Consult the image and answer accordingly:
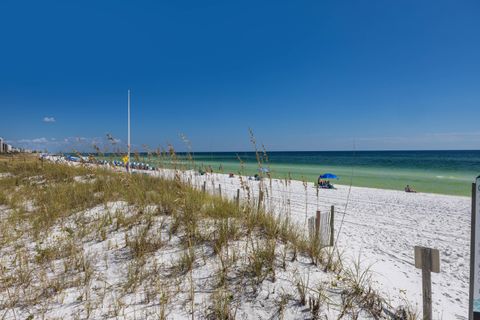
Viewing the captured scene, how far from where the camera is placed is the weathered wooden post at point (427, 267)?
1881 millimetres

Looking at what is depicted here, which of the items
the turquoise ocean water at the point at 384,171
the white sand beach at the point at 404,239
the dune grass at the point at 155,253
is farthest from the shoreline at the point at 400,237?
the turquoise ocean water at the point at 384,171

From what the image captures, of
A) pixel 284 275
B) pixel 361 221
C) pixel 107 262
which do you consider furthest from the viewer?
pixel 361 221

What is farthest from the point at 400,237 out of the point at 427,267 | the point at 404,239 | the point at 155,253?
the point at 155,253

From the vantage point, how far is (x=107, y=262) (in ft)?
7.61

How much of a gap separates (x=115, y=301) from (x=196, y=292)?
0.63 meters

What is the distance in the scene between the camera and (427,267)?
6.53ft

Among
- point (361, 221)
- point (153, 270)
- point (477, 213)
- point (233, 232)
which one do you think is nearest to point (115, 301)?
point (153, 270)

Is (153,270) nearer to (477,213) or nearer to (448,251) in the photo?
(477,213)

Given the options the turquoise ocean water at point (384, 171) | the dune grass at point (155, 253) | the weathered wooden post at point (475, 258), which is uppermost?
the weathered wooden post at point (475, 258)

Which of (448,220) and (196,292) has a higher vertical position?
(196,292)

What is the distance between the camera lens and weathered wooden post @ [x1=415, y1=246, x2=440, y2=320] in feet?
6.17

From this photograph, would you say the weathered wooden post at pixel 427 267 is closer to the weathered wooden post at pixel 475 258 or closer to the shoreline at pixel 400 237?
the shoreline at pixel 400 237

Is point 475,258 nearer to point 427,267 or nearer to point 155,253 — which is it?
point 427,267

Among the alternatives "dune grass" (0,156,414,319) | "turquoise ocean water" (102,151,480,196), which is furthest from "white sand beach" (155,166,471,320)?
"turquoise ocean water" (102,151,480,196)
